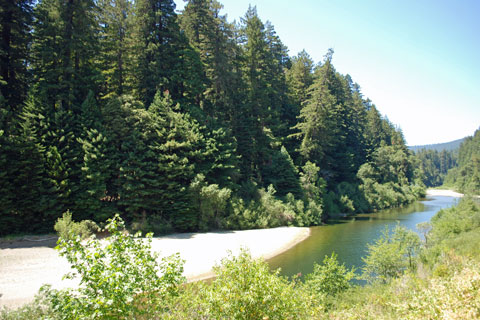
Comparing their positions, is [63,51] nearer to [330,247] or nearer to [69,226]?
[69,226]

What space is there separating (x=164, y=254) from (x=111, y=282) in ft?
47.7

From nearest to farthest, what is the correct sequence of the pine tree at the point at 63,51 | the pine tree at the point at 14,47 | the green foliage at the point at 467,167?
1. the pine tree at the point at 14,47
2. the pine tree at the point at 63,51
3. the green foliage at the point at 467,167

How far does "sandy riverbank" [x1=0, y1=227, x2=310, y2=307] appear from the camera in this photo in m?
13.1

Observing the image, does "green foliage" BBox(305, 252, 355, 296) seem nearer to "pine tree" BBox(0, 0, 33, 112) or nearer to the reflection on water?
the reflection on water

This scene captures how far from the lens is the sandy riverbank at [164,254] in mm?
13094

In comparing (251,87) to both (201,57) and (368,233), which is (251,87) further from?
(368,233)

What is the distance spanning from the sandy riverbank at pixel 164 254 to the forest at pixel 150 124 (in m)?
2.68

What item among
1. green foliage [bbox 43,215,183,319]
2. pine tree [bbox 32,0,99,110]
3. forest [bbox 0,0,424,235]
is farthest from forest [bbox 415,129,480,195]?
green foliage [bbox 43,215,183,319]

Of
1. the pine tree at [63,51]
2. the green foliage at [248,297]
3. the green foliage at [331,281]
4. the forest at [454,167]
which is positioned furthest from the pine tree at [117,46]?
the forest at [454,167]

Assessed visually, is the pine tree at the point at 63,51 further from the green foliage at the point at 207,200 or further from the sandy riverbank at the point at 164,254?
the green foliage at the point at 207,200

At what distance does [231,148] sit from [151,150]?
31.7 feet

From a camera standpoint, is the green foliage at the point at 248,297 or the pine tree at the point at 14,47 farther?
the pine tree at the point at 14,47

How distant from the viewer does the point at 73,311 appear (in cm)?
422

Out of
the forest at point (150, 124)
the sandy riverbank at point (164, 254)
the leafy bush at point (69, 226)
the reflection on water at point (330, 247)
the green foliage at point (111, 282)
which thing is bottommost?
the reflection on water at point (330, 247)
